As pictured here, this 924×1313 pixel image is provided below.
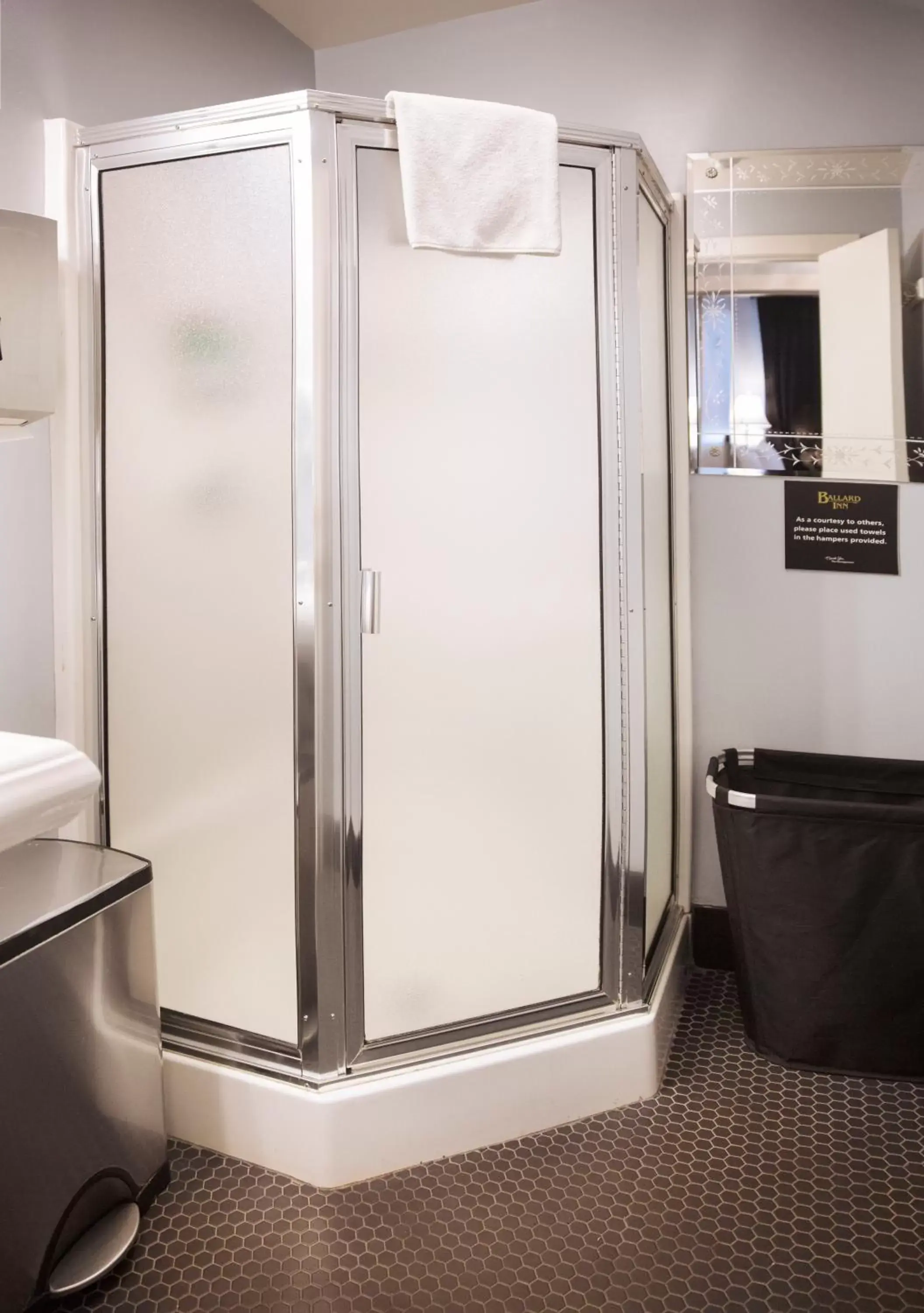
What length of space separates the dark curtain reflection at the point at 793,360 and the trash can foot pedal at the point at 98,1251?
205 centimetres

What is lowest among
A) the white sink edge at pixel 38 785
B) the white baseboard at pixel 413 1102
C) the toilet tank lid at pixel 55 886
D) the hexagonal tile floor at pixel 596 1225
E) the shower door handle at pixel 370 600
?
the hexagonal tile floor at pixel 596 1225

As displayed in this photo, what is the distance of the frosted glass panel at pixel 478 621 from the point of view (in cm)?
168

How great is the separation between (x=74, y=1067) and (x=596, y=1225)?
0.87 m

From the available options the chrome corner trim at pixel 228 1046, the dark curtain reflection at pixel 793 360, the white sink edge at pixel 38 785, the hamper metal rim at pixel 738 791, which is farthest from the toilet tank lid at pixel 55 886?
the dark curtain reflection at pixel 793 360

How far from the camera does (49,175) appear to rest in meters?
1.73

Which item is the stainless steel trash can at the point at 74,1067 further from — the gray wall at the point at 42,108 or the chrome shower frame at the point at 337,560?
Answer: the gray wall at the point at 42,108

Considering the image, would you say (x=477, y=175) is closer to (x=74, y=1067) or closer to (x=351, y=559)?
(x=351, y=559)

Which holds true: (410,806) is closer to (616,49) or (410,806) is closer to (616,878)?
(616,878)

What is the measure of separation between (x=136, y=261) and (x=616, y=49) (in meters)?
1.30

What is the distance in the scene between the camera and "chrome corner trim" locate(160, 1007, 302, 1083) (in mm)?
1735

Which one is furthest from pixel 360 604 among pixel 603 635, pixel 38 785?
pixel 38 785

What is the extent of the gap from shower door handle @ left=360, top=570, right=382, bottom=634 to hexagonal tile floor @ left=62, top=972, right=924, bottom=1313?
3.20 ft

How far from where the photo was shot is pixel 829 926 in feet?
6.41

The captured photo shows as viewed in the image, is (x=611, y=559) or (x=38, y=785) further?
(x=611, y=559)
